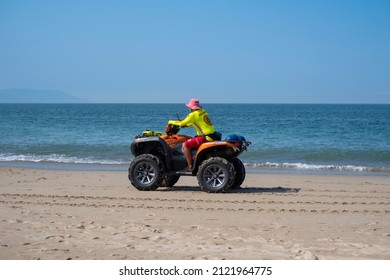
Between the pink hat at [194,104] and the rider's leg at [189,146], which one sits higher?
the pink hat at [194,104]

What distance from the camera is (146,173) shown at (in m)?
10.6

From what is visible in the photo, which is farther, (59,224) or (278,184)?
(278,184)

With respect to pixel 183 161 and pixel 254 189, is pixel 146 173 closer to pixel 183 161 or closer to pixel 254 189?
pixel 183 161

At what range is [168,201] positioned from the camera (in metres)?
9.31

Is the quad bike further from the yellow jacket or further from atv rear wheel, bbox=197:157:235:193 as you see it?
the yellow jacket

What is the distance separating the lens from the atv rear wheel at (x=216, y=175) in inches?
400

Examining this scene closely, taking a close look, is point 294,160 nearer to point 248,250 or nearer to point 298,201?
point 298,201

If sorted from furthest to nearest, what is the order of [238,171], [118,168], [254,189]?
[118,168] → [254,189] → [238,171]

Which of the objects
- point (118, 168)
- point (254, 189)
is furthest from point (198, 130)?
point (118, 168)

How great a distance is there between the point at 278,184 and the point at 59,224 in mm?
6110

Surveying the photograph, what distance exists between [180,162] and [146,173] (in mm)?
676

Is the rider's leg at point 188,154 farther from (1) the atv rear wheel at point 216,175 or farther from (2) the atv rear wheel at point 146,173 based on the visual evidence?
(2) the atv rear wheel at point 146,173

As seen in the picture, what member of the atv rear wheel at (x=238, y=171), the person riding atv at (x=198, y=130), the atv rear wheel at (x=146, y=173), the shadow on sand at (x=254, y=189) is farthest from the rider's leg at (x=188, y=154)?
the atv rear wheel at (x=238, y=171)

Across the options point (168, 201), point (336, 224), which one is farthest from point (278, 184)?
point (336, 224)
